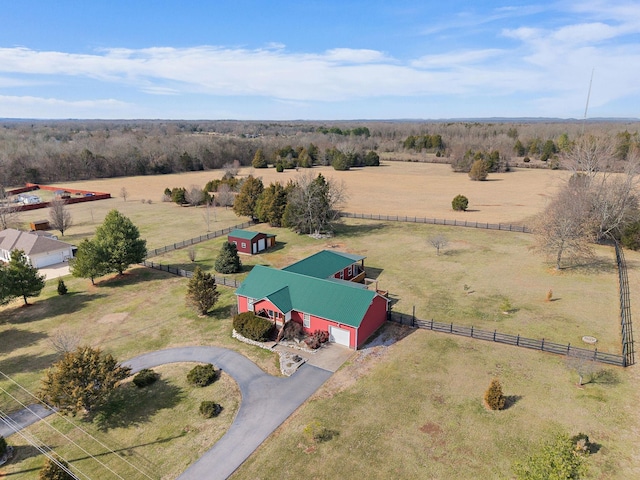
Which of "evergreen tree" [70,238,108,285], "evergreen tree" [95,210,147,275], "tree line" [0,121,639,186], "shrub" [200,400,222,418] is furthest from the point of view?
"tree line" [0,121,639,186]

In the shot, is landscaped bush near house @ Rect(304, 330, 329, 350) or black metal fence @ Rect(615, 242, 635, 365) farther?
landscaped bush near house @ Rect(304, 330, 329, 350)

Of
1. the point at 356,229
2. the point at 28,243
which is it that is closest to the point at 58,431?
the point at 28,243

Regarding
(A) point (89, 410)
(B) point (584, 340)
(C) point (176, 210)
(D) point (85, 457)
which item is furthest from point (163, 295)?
(C) point (176, 210)

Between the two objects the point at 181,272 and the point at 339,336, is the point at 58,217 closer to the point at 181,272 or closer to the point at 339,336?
the point at 181,272

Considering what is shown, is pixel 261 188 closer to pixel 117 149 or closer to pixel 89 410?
pixel 89 410

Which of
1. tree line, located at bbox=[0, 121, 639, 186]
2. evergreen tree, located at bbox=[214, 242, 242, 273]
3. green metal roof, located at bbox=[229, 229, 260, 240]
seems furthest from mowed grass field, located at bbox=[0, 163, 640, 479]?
tree line, located at bbox=[0, 121, 639, 186]

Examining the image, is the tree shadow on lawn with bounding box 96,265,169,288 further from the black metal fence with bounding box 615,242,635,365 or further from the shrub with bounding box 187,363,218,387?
the black metal fence with bounding box 615,242,635,365

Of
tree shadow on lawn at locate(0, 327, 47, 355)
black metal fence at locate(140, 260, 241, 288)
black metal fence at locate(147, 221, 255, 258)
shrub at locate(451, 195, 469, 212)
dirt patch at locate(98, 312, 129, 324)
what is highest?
shrub at locate(451, 195, 469, 212)
